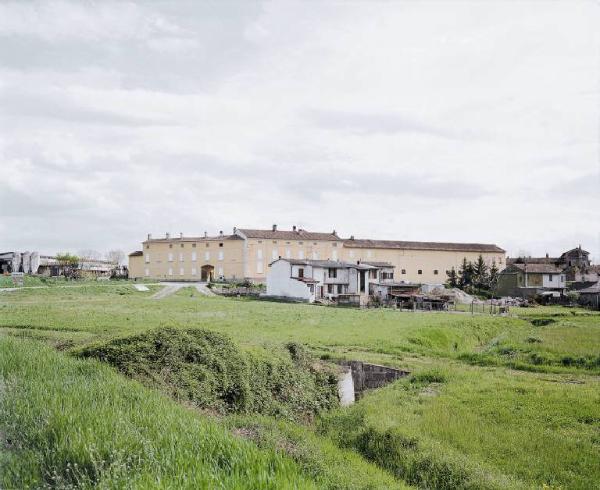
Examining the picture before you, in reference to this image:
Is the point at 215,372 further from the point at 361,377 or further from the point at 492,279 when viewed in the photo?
the point at 492,279

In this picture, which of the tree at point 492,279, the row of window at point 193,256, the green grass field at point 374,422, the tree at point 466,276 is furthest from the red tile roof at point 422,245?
the green grass field at point 374,422

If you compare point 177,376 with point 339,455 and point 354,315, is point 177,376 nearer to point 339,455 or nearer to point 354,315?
point 339,455

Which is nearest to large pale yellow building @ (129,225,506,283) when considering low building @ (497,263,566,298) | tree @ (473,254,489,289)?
tree @ (473,254,489,289)

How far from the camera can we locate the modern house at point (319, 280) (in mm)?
52219

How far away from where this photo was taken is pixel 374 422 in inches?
463

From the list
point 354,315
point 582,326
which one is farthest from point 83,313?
point 582,326

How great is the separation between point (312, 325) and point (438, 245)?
60.9m

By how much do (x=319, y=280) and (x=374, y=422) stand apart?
44120 millimetres

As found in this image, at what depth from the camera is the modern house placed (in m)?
52.2

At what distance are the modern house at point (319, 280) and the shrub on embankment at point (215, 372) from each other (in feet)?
113

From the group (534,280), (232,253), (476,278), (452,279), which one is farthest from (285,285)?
(534,280)

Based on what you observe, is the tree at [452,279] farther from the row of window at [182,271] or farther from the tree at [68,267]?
the tree at [68,267]

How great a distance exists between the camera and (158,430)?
652 centimetres

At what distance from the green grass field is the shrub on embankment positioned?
0.62 m
